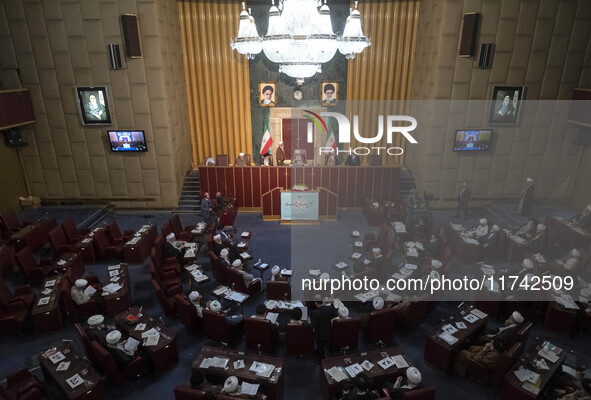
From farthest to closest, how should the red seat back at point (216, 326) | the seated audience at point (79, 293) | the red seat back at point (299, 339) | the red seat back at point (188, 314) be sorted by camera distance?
the seated audience at point (79, 293)
the red seat back at point (188, 314)
the red seat back at point (216, 326)
the red seat back at point (299, 339)

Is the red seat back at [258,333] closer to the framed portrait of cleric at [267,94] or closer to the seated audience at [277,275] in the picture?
the seated audience at [277,275]

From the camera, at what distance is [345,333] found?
23.3 ft

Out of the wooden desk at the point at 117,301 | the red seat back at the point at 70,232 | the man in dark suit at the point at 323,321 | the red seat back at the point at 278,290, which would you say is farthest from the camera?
the red seat back at the point at 70,232

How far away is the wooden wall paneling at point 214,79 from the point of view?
1520 centimetres

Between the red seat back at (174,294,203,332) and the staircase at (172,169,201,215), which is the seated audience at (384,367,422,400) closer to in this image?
the red seat back at (174,294,203,332)

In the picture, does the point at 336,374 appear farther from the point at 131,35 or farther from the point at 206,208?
the point at 131,35

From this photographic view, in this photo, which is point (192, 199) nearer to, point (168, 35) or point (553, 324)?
point (168, 35)

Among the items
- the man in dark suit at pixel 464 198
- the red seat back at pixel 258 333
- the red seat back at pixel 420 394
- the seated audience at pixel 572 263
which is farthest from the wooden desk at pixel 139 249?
the seated audience at pixel 572 263

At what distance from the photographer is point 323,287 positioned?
27.0 feet

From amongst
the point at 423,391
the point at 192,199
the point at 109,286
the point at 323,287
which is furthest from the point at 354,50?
the point at 192,199

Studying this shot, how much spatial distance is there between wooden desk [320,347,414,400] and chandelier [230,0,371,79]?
18.6 feet

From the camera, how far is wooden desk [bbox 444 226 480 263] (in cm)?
1016

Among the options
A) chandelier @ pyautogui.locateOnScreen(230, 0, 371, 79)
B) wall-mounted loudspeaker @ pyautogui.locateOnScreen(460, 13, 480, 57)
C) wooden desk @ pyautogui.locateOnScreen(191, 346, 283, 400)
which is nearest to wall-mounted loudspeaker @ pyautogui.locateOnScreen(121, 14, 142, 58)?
chandelier @ pyautogui.locateOnScreen(230, 0, 371, 79)

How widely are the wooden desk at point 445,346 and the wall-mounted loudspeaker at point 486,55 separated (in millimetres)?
9023
